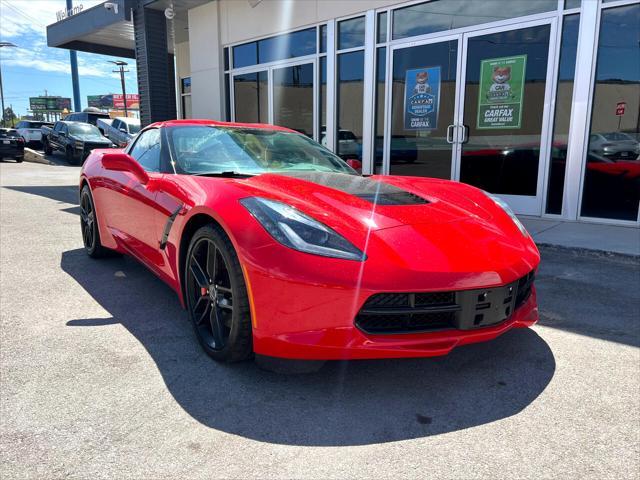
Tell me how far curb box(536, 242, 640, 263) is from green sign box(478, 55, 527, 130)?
255cm

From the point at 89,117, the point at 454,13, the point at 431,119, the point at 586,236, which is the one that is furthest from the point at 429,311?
the point at 89,117

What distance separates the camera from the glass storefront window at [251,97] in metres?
11.4

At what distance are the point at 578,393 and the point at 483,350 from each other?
528 millimetres

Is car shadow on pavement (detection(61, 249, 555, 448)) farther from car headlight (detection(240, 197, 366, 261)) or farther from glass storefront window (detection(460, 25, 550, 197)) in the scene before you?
glass storefront window (detection(460, 25, 550, 197))

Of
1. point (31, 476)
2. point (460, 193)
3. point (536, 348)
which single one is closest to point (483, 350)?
point (536, 348)

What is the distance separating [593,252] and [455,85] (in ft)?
12.4

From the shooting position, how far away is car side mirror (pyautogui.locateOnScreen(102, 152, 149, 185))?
3145 mm

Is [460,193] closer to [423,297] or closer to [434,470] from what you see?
[423,297]

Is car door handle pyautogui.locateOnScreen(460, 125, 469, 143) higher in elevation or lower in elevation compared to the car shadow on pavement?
higher

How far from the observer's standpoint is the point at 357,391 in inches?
88.7

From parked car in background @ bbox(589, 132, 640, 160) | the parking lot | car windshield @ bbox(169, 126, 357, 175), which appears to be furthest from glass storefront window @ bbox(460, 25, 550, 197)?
car windshield @ bbox(169, 126, 357, 175)

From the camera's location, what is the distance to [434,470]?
1713 millimetres

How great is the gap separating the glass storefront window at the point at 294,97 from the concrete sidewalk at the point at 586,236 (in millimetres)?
5402

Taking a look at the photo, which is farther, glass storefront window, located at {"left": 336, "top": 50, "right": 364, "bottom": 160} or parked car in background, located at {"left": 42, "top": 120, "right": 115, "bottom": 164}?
parked car in background, located at {"left": 42, "top": 120, "right": 115, "bottom": 164}
